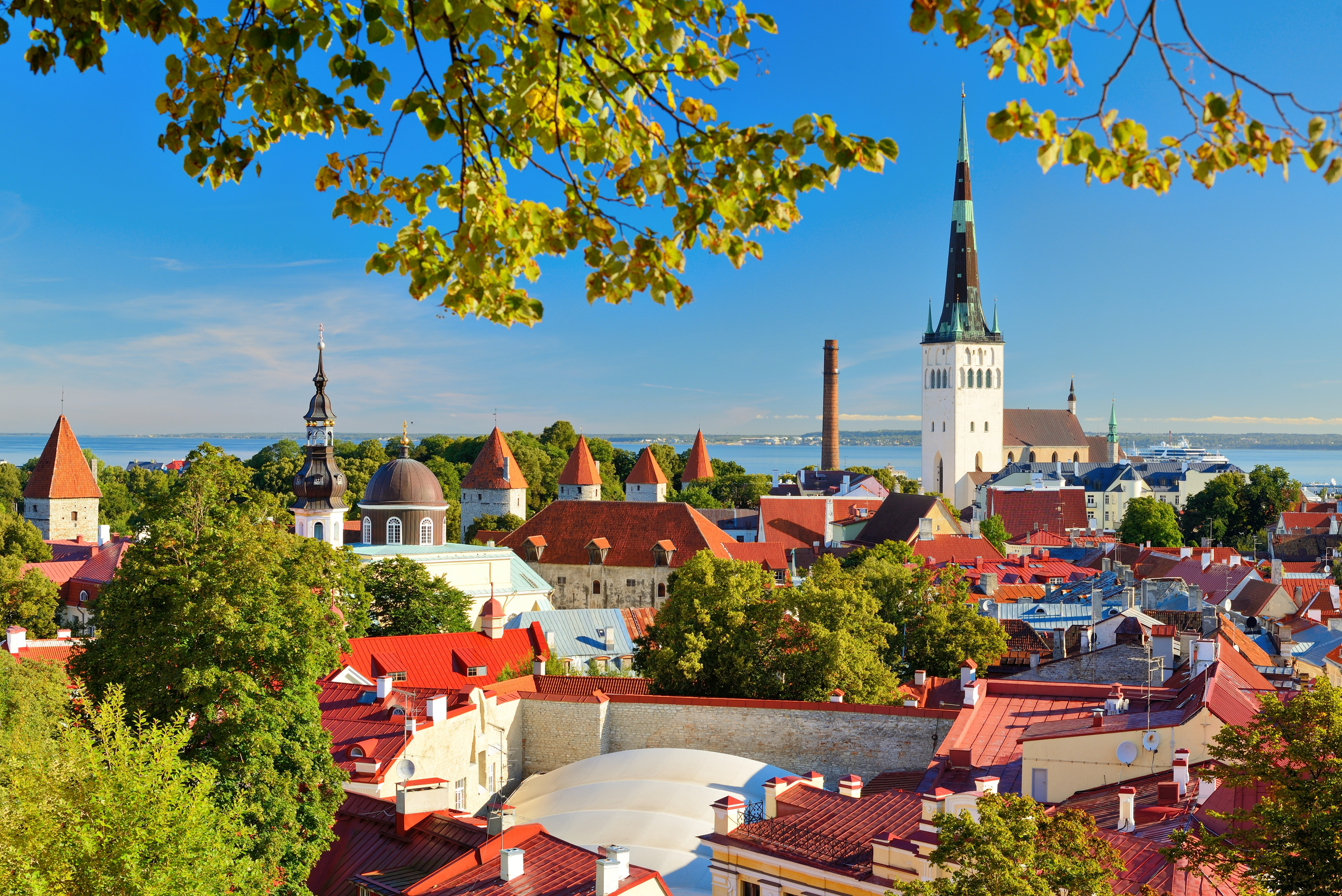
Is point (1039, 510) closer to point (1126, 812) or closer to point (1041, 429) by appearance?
point (1041, 429)

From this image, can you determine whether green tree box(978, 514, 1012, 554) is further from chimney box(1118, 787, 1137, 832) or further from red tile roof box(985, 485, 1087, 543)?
chimney box(1118, 787, 1137, 832)

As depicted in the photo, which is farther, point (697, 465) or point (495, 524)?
point (697, 465)

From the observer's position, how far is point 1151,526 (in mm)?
75438

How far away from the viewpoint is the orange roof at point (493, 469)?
2608 inches

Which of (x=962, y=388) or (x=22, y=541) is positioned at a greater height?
(x=962, y=388)

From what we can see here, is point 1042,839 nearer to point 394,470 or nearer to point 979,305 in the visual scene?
point 394,470

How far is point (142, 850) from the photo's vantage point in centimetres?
1087

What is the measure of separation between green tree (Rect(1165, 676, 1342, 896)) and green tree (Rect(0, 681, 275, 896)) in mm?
8827

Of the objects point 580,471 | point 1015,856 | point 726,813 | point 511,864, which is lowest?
point 511,864

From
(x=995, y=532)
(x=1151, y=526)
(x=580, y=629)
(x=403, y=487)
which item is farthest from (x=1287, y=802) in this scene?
(x=1151, y=526)

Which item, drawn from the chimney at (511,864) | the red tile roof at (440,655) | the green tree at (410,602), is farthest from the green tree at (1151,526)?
the chimney at (511,864)

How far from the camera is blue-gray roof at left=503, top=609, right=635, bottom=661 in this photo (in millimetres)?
37531

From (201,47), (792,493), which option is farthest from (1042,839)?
(792,493)

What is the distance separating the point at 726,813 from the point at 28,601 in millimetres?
35089
